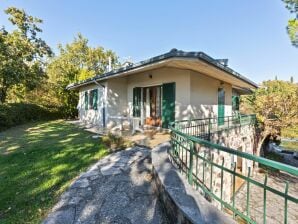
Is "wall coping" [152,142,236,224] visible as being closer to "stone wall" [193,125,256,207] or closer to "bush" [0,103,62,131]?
"stone wall" [193,125,256,207]

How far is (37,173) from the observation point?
4.40m

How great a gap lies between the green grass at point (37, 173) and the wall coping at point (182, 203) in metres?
1.88

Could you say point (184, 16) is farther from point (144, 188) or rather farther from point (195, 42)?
point (144, 188)

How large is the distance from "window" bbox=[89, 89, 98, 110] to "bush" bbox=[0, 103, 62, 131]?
558 cm

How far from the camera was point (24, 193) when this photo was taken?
139 inches

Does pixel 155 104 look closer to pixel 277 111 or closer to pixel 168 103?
pixel 168 103

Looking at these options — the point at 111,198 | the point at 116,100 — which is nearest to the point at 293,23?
the point at 116,100

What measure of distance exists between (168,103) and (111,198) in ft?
20.9

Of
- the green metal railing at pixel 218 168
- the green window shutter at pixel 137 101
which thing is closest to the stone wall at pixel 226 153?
the green metal railing at pixel 218 168

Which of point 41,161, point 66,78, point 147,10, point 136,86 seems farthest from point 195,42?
point 41,161

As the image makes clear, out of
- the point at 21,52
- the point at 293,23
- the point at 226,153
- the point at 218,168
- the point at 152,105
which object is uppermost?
the point at 21,52

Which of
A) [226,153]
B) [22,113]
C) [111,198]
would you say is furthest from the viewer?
[22,113]

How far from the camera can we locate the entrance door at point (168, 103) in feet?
29.4

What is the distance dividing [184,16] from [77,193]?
41.6 feet
